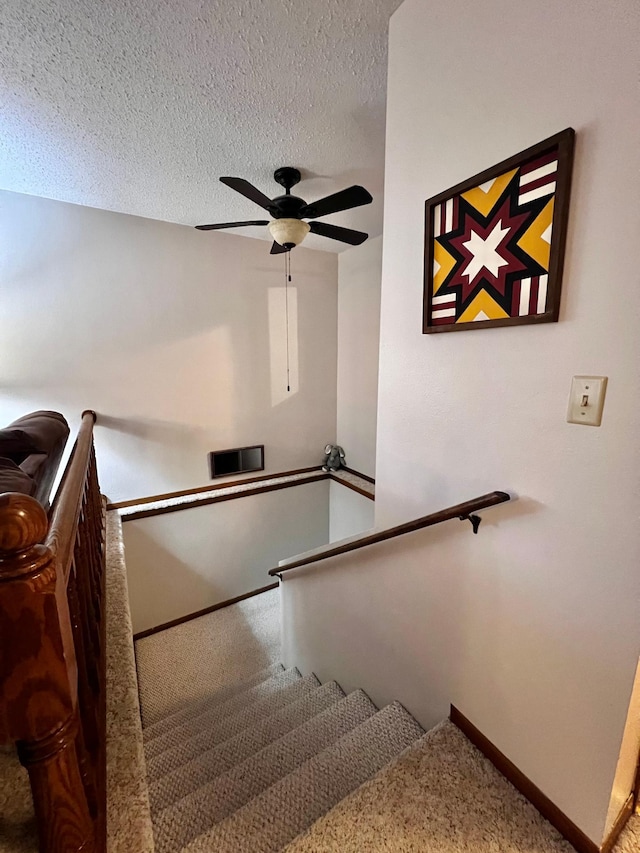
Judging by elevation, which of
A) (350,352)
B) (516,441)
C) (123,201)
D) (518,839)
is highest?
(123,201)


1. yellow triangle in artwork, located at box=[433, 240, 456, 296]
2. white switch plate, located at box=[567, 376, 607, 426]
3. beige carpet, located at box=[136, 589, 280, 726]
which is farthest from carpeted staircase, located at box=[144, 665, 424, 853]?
yellow triangle in artwork, located at box=[433, 240, 456, 296]

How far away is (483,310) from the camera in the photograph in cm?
108

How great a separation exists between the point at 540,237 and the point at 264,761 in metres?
2.12

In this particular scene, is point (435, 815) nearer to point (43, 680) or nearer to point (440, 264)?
point (43, 680)

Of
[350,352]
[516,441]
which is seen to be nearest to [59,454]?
[516,441]

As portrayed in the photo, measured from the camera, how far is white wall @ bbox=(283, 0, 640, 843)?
812 mm

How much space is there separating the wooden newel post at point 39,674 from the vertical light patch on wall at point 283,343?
3022mm

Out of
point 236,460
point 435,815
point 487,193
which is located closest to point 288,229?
point 487,193

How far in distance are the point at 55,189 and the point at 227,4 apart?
1793mm

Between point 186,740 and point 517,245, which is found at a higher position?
point 517,245

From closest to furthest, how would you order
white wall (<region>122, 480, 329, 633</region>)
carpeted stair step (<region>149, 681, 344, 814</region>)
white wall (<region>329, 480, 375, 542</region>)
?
carpeted stair step (<region>149, 681, 344, 814</region>), white wall (<region>122, 480, 329, 633</region>), white wall (<region>329, 480, 375, 542</region>)

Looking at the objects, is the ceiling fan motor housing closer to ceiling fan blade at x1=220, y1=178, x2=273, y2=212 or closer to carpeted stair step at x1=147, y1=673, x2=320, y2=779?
ceiling fan blade at x1=220, y1=178, x2=273, y2=212

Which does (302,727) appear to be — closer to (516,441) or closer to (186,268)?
(516,441)

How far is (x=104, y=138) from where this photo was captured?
1.81 m
